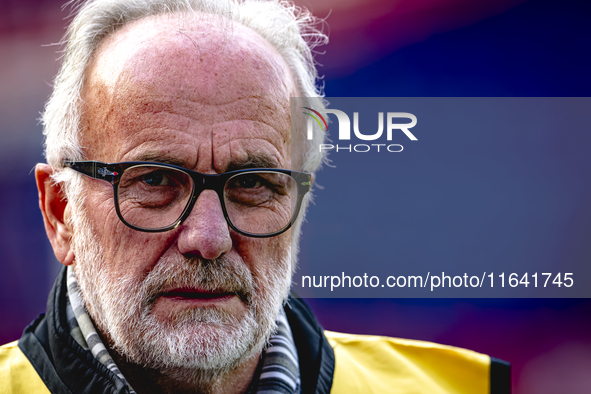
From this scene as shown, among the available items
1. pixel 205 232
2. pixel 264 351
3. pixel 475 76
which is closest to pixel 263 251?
pixel 205 232

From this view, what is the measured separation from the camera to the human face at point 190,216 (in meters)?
1.24

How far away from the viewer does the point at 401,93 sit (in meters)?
2.52

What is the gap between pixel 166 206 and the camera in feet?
4.16

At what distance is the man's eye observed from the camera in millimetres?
1274

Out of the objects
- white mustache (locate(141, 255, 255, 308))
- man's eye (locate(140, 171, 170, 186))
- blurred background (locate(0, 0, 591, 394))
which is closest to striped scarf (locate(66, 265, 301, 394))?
white mustache (locate(141, 255, 255, 308))

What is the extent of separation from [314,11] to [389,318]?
6.31ft

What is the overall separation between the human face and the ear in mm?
91

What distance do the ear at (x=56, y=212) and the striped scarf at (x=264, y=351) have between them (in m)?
0.08

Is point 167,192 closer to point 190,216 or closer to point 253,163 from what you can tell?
point 190,216

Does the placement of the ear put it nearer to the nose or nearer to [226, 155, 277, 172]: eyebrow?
the nose

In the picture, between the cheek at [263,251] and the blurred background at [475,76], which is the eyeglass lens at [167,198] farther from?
the blurred background at [475,76]

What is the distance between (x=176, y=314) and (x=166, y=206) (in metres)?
0.32

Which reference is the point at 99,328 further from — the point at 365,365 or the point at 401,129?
the point at 401,129

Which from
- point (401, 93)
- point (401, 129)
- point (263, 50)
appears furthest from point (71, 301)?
point (401, 93)
